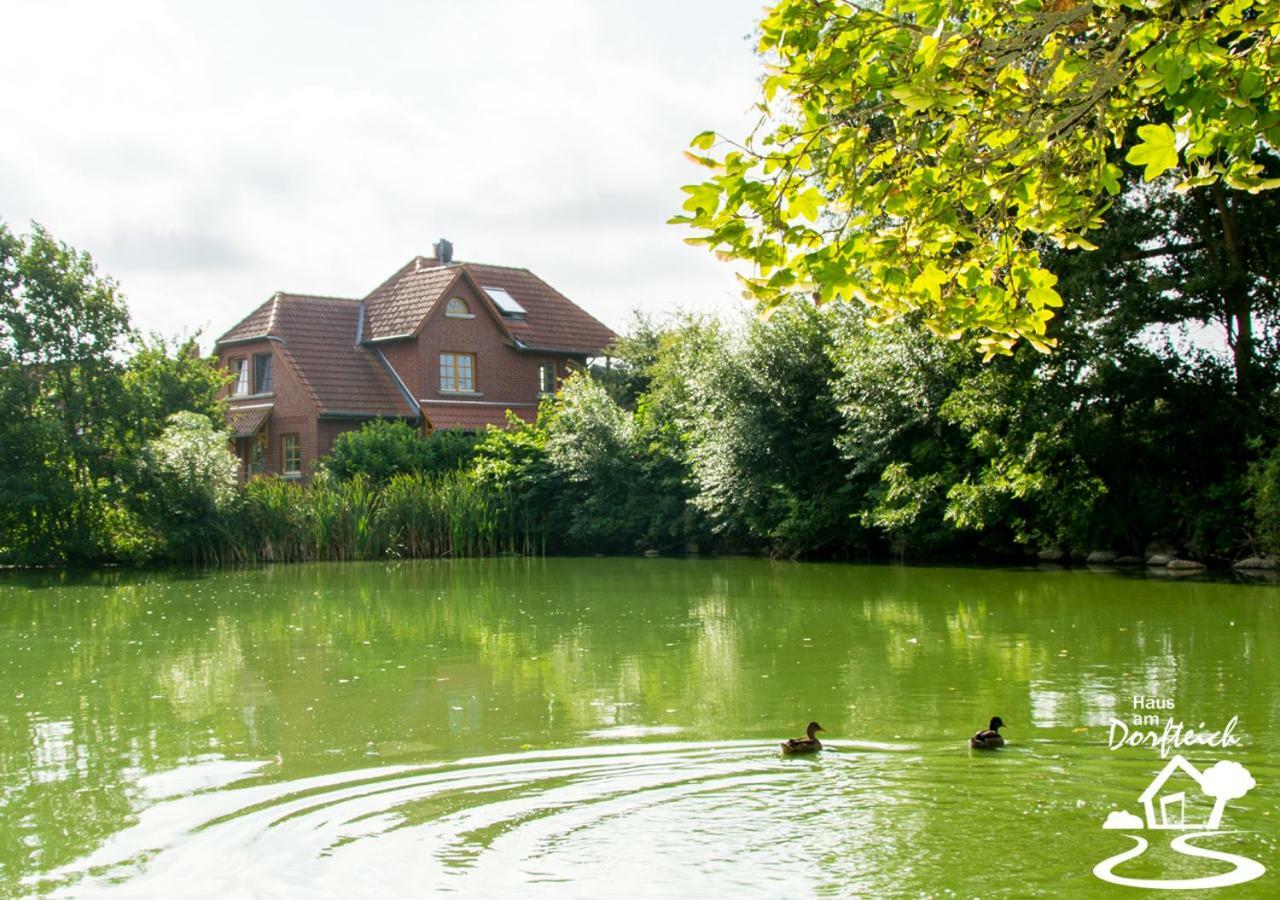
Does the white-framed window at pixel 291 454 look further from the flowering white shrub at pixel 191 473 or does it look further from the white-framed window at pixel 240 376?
the flowering white shrub at pixel 191 473

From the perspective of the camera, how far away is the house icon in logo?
577 centimetres

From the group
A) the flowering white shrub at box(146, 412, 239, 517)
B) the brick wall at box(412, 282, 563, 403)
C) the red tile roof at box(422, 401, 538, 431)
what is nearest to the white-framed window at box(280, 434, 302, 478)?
the brick wall at box(412, 282, 563, 403)

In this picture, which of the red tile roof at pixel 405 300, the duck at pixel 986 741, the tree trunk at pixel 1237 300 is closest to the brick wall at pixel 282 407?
the red tile roof at pixel 405 300

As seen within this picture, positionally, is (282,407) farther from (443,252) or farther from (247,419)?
(443,252)

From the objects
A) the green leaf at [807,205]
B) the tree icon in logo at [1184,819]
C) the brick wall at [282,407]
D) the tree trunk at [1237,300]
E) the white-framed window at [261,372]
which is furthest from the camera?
the white-framed window at [261,372]

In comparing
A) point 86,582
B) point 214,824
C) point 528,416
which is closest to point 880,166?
point 214,824

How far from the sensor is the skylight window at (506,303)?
44.1 metres

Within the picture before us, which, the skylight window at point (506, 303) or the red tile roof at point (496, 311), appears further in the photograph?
the skylight window at point (506, 303)

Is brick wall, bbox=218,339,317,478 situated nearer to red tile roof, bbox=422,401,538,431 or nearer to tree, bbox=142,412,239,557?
red tile roof, bbox=422,401,538,431

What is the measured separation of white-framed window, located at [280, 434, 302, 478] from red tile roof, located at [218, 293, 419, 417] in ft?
6.58

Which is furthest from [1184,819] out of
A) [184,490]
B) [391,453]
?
[391,453]

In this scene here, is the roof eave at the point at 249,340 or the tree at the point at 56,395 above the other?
the roof eave at the point at 249,340

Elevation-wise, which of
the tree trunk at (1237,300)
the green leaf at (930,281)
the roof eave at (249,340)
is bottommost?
the green leaf at (930,281)

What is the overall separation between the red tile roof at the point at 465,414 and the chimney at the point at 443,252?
22.3ft
